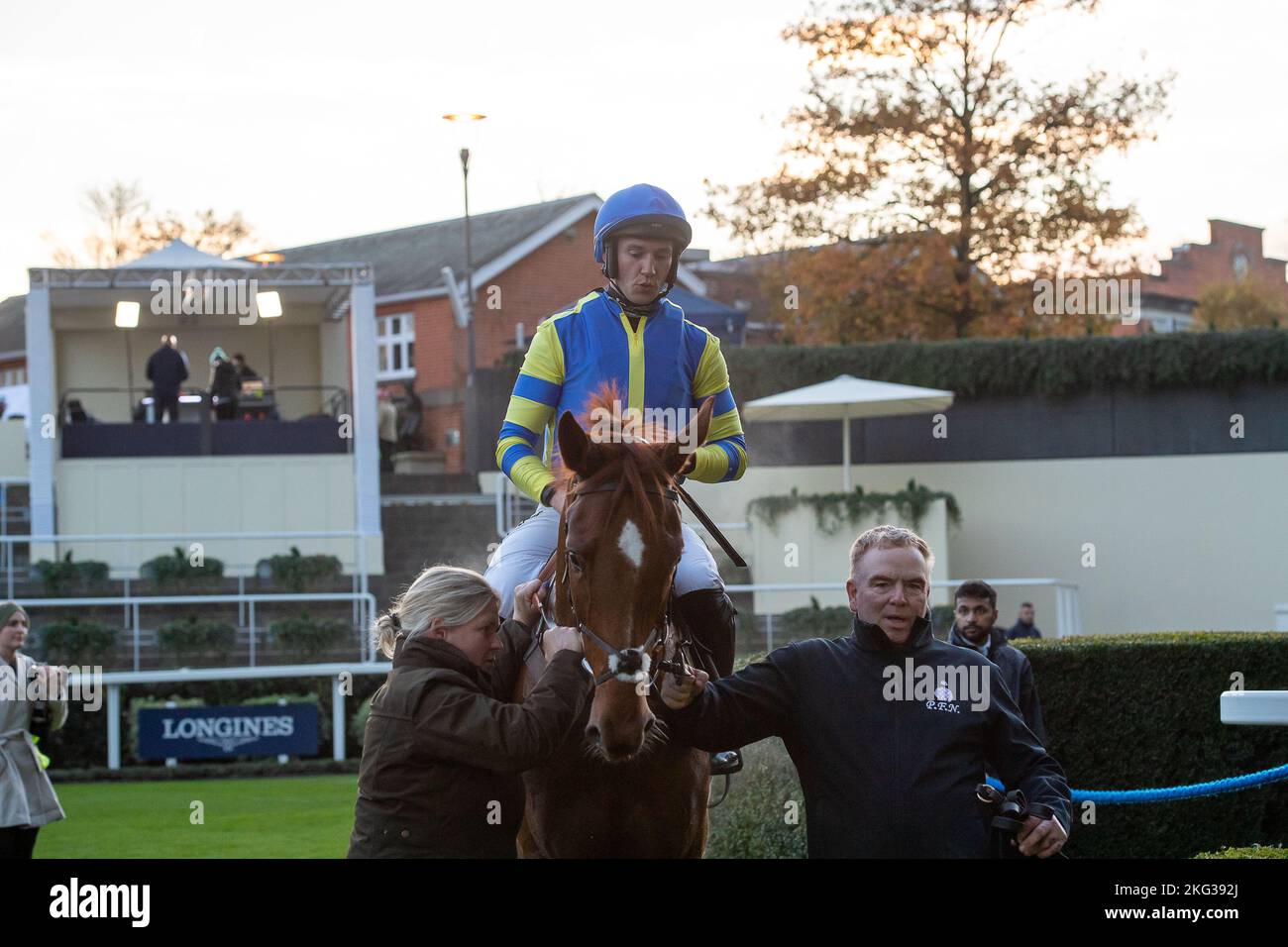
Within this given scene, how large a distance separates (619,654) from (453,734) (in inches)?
16.4

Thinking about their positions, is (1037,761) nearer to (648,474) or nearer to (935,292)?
(648,474)

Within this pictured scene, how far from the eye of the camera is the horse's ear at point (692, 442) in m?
3.60

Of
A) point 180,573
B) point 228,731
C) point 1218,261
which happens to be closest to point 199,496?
point 180,573

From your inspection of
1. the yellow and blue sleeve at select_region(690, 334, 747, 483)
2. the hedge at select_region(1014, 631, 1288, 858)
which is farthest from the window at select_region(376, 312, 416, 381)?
the yellow and blue sleeve at select_region(690, 334, 747, 483)

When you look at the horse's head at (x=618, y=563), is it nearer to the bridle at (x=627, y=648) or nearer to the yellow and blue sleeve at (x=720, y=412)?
the bridle at (x=627, y=648)

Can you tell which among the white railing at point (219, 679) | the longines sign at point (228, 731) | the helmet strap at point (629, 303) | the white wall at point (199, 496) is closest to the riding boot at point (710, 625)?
the helmet strap at point (629, 303)

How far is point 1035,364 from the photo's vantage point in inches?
727

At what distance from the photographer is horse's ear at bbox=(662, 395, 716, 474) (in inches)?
142

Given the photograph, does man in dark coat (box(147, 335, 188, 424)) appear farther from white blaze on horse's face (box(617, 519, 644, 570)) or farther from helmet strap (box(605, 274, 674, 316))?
white blaze on horse's face (box(617, 519, 644, 570))

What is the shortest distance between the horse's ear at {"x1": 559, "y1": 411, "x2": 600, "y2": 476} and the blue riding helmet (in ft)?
2.75

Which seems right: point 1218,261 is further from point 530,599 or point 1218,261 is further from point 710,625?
point 530,599

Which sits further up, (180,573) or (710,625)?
(710,625)

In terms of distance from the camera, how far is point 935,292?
839 inches

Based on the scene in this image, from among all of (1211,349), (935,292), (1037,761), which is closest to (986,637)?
(1037,761)
